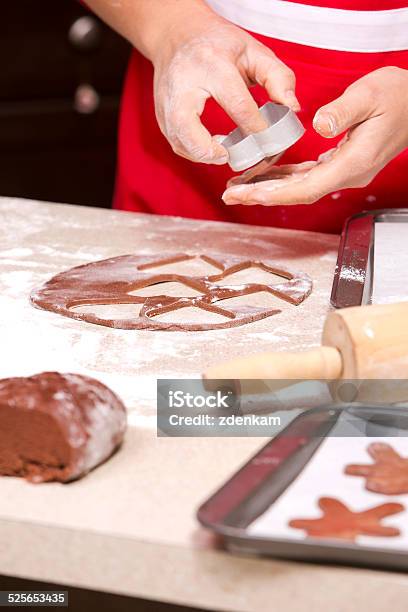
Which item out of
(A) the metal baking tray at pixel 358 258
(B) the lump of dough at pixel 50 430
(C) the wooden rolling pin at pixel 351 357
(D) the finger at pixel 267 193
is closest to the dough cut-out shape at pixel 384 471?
(C) the wooden rolling pin at pixel 351 357

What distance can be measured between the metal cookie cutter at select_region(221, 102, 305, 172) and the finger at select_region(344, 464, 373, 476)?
1.84ft

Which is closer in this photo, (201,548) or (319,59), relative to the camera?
(201,548)

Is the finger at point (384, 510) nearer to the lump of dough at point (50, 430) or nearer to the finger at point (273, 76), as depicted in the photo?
the lump of dough at point (50, 430)

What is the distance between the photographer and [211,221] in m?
1.60

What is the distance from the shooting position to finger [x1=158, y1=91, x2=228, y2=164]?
1.29 m

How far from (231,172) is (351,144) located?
315 mm

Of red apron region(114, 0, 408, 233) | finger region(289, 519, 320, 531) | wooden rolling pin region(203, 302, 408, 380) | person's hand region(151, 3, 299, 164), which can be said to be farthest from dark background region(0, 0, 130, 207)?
finger region(289, 519, 320, 531)

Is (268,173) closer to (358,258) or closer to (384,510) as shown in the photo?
(358,258)

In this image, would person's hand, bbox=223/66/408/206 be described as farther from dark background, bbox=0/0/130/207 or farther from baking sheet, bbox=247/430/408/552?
dark background, bbox=0/0/130/207

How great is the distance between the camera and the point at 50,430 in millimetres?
789

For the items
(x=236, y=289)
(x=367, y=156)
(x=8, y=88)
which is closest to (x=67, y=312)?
(x=236, y=289)

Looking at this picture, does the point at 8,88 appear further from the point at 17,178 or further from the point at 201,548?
the point at 201,548

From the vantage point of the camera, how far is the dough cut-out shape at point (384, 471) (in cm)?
76

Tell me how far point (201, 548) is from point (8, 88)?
8.99ft
